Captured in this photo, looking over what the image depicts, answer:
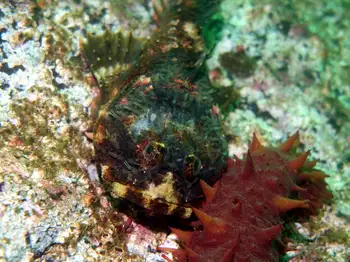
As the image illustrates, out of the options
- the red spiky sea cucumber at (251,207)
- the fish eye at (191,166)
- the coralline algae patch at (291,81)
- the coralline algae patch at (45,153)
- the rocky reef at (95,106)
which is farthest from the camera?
the coralline algae patch at (291,81)

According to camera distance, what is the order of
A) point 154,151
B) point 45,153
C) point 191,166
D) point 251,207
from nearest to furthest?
1. point 251,207
2. point 154,151
3. point 191,166
4. point 45,153

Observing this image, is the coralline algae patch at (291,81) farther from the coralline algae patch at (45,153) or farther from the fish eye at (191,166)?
the coralline algae patch at (45,153)

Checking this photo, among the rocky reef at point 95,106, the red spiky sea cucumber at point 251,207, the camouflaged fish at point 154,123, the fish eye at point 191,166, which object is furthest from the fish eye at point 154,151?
the rocky reef at point 95,106

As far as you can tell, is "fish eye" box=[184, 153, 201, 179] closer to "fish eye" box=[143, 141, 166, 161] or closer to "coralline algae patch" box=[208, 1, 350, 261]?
"fish eye" box=[143, 141, 166, 161]

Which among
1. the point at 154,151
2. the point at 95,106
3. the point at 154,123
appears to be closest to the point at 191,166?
the point at 154,151

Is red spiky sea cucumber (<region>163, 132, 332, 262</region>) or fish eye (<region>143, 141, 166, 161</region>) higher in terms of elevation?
fish eye (<region>143, 141, 166, 161</region>)

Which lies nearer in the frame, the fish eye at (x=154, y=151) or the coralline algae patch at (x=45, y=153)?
the coralline algae patch at (x=45, y=153)

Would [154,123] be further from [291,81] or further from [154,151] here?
[291,81]

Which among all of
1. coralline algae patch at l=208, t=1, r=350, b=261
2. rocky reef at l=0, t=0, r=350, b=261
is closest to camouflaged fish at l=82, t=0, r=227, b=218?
rocky reef at l=0, t=0, r=350, b=261
